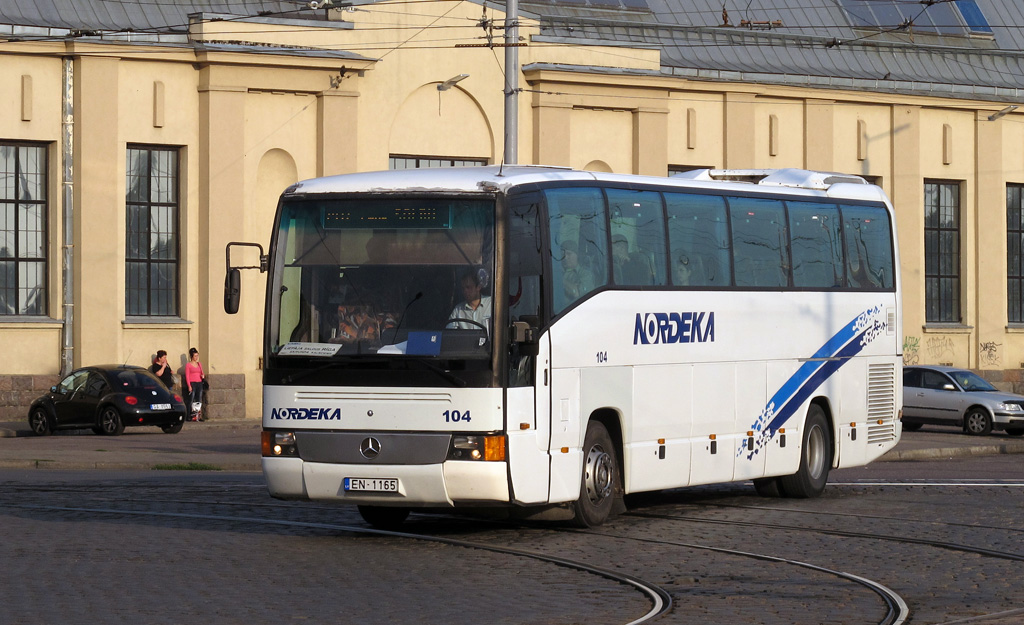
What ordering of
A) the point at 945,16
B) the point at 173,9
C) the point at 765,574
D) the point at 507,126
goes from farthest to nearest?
the point at 945,16, the point at 173,9, the point at 507,126, the point at 765,574

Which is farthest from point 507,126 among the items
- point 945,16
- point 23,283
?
point 945,16

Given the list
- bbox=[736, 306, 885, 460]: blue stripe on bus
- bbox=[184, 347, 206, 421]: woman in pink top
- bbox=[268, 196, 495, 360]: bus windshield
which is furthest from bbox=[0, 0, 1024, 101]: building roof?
bbox=[268, 196, 495, 360]: bus windshield

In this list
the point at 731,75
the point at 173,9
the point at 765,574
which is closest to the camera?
the point at 765,574

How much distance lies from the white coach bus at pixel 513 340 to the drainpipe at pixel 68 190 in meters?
21.3

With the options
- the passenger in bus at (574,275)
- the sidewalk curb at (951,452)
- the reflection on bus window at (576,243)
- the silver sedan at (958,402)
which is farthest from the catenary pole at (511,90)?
the passenger in bus at (574,275)

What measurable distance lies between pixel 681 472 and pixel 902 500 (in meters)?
2.96

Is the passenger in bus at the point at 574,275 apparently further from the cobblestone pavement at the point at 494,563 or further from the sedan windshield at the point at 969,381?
the sedan windshield at the point at 969,381

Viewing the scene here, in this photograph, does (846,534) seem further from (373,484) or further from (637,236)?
(373,484)

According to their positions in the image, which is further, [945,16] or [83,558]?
[945,16]

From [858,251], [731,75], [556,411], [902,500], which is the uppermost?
[731,75]

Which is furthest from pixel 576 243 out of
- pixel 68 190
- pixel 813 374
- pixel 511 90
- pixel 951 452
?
pixel 68 190

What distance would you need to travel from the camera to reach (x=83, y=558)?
1203 cm

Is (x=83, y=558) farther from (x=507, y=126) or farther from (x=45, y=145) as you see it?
(x=45, y=145)

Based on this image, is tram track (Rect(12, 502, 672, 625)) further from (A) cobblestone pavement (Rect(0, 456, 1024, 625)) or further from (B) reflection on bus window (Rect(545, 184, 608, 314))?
(B) reflection on bus window (Rect(545, 184, 608, 314))
